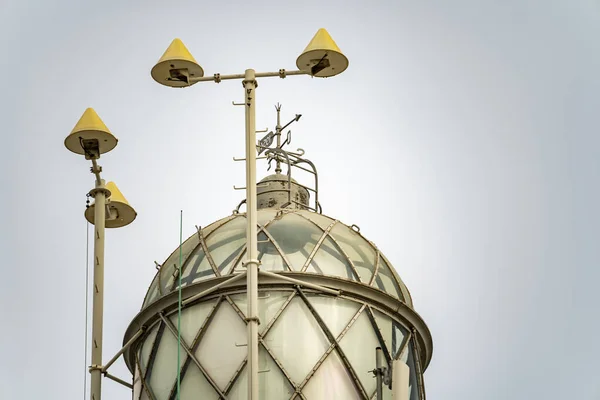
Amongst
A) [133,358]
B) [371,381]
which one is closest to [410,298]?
[371,381]

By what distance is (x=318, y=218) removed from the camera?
37.1m

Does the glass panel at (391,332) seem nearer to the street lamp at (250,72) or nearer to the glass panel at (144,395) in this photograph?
the street lamp at (250,72)

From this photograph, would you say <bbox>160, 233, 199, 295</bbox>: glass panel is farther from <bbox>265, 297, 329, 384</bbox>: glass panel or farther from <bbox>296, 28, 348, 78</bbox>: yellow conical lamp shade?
<bbox>296, 28, 348, 78</bbox>: yellow conical lamp shade

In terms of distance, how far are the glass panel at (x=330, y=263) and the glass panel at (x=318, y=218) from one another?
1.59ft

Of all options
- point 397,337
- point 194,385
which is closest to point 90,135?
point 194,385

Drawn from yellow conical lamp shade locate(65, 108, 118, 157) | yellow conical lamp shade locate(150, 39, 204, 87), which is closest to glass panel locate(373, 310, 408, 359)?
yellow conical lamp shade locate(150, 39, 204, 87)

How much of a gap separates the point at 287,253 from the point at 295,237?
50 centimetres

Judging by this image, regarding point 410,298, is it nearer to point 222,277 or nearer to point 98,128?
point 222,277

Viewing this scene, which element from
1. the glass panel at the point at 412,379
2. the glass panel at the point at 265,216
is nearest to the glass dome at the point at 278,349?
the glass panel at the point at 412,379

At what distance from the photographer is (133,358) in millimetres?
36500

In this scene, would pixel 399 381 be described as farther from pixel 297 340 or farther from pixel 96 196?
pixel 96 196

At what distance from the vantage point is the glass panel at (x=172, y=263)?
1431 inches

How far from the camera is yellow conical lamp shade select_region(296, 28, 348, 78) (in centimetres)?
3381

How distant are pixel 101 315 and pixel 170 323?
1912mm
